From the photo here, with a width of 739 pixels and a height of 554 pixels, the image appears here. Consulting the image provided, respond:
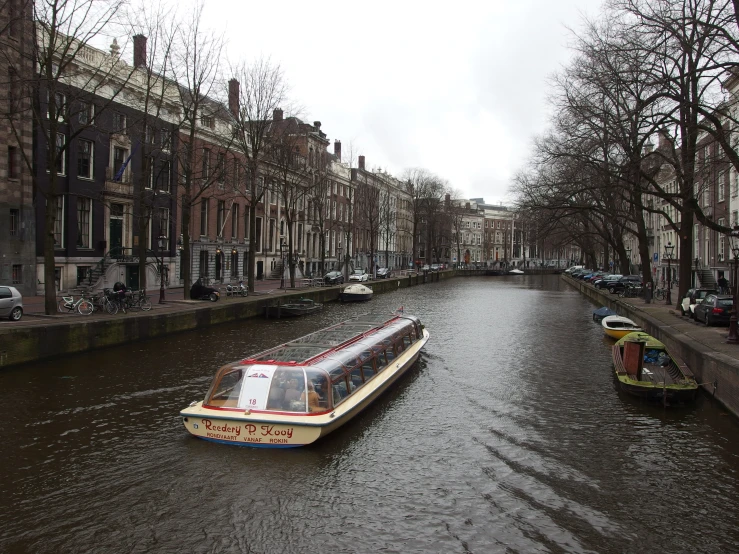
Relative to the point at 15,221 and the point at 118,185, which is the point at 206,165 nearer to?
the point at 118,185

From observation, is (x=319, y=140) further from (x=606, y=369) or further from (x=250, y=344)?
(x=606, y=369)

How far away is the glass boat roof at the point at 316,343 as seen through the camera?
13840mm

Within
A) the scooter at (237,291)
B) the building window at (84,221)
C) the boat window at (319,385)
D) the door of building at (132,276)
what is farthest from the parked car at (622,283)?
the boat window at (319,385)

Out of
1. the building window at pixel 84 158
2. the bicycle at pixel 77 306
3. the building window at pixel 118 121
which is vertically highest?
the building window at pixel 118 121

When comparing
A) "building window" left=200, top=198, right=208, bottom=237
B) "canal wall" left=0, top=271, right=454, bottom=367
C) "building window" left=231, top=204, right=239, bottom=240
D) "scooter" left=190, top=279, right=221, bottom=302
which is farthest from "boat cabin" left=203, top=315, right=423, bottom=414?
"building window" left=231, top=204, right=239, bottom=240

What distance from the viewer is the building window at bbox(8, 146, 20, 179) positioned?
30422 mm

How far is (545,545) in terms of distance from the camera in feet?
28.1

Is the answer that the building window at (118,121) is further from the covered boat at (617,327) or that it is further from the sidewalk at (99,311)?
the covered boat at (617,327)

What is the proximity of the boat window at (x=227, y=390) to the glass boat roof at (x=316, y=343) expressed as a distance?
550mm

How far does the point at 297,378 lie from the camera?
12.5 meters

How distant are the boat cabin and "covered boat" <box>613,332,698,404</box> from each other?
23.9 feet

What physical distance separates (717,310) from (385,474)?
743 inches

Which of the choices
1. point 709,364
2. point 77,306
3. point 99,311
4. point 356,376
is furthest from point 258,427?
point 99,311

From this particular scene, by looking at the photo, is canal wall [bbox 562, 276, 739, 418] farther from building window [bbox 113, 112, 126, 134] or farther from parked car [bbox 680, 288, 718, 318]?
building window [bbox 113, 112, 126, 134]
